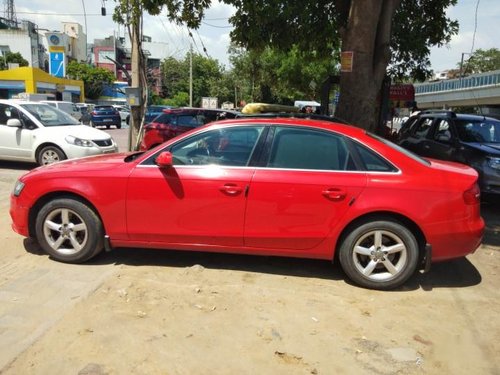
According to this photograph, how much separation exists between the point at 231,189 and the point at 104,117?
29896mm

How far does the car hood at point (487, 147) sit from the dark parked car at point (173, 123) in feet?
19.9

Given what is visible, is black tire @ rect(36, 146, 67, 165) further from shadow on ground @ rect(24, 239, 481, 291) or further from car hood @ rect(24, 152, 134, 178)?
car hood @ rect(24, 152, 134, 178)

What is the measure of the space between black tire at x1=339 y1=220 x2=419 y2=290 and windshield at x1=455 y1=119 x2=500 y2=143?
16.8ft

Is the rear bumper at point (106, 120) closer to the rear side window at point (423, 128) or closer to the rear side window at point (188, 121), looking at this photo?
the rear side window at point (188, 121)

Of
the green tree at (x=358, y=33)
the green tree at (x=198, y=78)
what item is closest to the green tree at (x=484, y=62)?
the green tree at (x=198, y=78)

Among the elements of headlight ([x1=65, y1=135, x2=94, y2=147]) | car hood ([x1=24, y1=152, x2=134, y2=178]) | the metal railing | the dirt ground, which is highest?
the metal railing

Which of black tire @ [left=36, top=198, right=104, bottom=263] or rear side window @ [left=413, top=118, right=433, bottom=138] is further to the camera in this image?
rear side window @ [left=413, top=118, right=433, bottom=138]

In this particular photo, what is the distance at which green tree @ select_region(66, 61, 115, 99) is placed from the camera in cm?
6112

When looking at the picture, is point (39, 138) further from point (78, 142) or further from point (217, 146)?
point (217, 146)

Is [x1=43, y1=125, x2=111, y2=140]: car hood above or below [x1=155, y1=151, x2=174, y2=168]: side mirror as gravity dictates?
below

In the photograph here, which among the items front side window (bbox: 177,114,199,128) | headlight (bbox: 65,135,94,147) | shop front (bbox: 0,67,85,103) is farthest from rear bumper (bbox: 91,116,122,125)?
headlight (bbox: 65,135,94,147)

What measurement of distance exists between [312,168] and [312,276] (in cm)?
110

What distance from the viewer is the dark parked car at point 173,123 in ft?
42.1

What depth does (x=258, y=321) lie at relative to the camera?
394 cm
